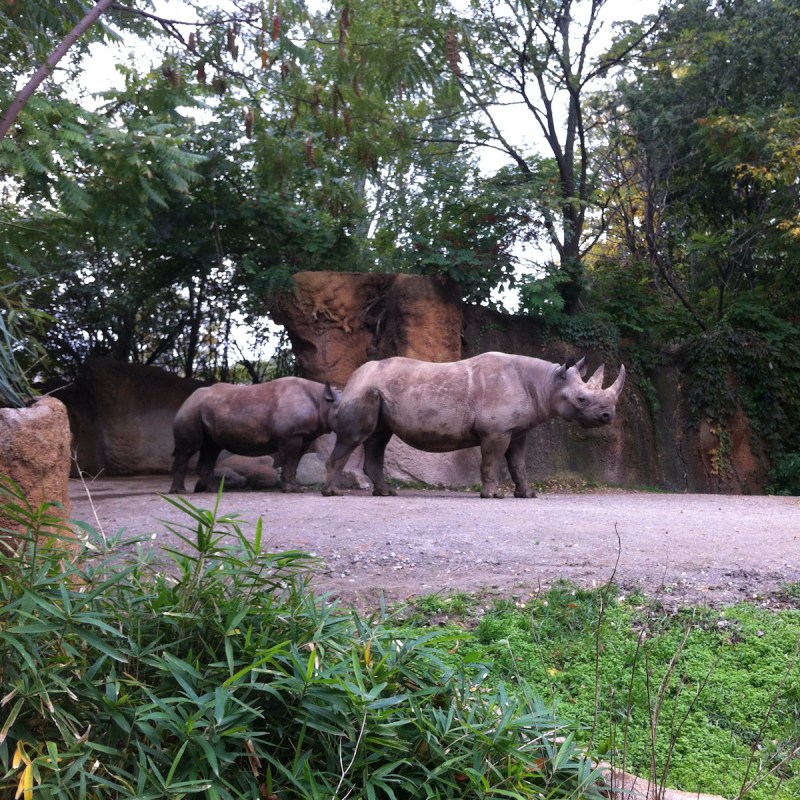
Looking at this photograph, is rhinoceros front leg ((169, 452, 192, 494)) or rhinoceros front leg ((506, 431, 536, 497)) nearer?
rhinoceros front leg ((506, 431, 536, 497))

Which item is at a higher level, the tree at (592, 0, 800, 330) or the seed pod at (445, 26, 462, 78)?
the tree at (592, 0, 800, 330)

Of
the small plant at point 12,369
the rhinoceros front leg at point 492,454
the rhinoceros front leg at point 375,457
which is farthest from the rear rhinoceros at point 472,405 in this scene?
the small plant at point 12,369

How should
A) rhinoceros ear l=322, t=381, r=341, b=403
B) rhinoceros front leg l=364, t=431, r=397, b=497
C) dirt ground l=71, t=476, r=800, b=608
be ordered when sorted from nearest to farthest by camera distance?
dirt ground l=71, t=476, r=800, b=608, rhinoceros front leg l=364, t=431, r=397, b=497, rhinoceros ear l=322, t=381, r=341, b=403

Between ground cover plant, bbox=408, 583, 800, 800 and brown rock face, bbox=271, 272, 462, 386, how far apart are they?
28.8 ft

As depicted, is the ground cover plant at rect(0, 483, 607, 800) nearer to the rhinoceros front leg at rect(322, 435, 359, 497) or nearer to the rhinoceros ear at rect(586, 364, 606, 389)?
the rhinoceros front leg at rect(322, 435, 359, 497)

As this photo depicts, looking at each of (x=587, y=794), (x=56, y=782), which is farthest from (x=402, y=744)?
(x=56, y=782)

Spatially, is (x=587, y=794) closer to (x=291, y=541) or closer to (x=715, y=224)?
(x=291, y=541)

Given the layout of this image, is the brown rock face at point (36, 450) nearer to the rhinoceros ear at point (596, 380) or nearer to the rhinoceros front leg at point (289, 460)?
the rhinoceros front leg at point (289, 460)

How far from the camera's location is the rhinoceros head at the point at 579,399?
10539mm

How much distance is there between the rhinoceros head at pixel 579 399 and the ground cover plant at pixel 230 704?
808cm

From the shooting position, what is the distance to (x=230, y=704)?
228cm

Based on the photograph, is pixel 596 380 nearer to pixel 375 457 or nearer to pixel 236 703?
pixel 375 457

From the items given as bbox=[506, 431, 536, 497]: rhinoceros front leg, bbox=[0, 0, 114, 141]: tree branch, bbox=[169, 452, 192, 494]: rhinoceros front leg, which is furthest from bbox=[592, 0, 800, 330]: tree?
bbox=[0, 0, 114, 141]: tree branch

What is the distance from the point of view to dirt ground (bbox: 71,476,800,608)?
16.2 feet
